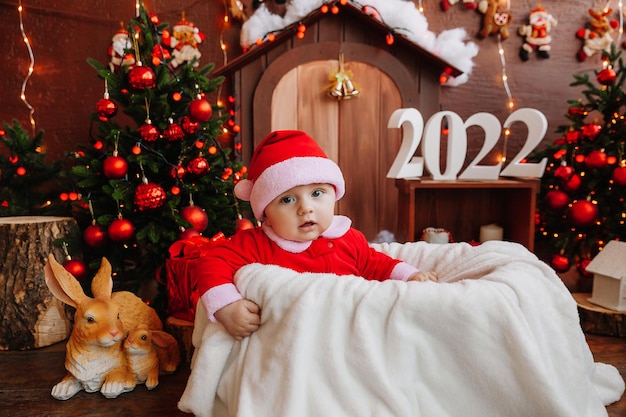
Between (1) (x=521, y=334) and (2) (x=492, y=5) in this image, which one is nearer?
(1) (x=521, y=334)

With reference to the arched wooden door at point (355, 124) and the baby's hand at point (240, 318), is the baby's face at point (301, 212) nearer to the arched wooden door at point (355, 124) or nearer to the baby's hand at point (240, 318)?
the baby's hand at point (240, 318)

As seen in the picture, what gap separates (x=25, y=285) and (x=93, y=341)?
1.96 ft

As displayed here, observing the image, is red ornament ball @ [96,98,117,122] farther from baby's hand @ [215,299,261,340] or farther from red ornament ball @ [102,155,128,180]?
baby's hand @ [215,299,261,340]

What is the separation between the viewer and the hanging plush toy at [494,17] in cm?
257

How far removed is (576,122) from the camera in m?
2.22

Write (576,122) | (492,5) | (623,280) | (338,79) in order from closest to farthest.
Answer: (623,280) → (576,122) → (338,79) → (492,5)

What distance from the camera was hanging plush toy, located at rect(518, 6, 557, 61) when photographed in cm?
261

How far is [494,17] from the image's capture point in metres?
2.57

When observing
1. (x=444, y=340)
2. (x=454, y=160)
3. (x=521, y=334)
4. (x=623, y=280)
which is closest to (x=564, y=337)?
(x=521, y=334)

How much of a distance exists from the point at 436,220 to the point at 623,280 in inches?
41.0

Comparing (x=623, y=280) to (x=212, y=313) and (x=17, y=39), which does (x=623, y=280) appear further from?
(x=17, y=39)

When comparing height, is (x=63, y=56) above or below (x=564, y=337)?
above

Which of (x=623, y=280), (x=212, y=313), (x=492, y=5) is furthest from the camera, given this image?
(x=492, y=5)

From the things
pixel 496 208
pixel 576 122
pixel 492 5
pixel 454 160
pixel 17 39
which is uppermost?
pixel 492 5
